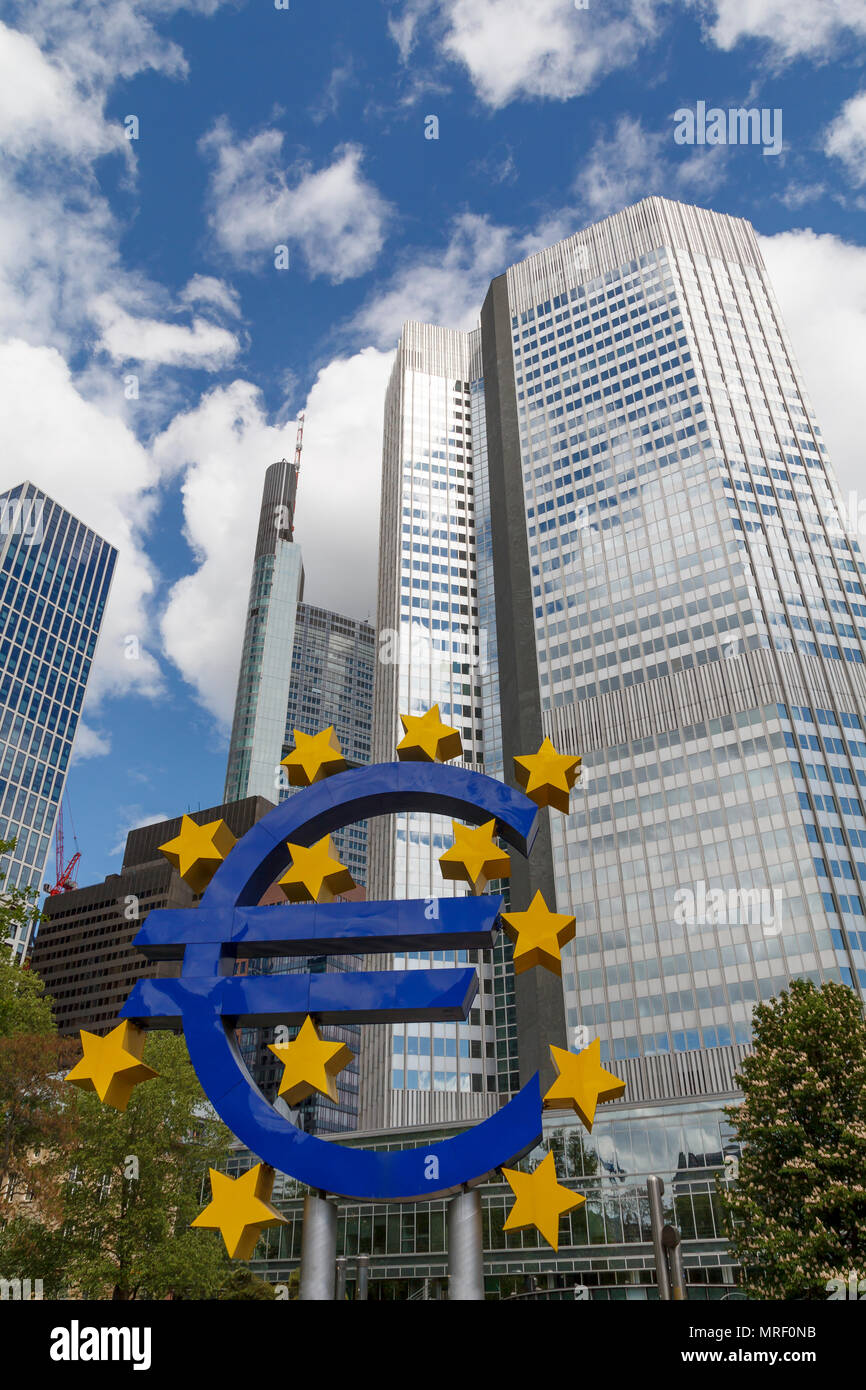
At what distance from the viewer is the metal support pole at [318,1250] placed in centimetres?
1633

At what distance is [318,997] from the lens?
18.1 m

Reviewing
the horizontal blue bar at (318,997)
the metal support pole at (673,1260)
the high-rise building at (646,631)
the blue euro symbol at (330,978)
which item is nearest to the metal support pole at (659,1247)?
the metal support pole at (673,1260)

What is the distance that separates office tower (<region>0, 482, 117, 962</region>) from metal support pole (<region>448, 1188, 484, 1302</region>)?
133 meters

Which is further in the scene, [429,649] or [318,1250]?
[429,649]

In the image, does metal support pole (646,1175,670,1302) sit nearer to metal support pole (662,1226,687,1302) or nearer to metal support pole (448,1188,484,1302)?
metal support pole (662,1226,687,1302)

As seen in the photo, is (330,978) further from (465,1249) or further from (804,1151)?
(804,1151)

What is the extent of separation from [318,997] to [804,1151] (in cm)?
1855

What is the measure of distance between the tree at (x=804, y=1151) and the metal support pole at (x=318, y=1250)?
16342mm

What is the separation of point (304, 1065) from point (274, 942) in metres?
2.58

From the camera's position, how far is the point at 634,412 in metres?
105

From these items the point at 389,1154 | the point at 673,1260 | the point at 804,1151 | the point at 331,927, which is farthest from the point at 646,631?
the point at 389,1154

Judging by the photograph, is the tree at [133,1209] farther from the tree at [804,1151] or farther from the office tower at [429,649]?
the office tower at [429,649]

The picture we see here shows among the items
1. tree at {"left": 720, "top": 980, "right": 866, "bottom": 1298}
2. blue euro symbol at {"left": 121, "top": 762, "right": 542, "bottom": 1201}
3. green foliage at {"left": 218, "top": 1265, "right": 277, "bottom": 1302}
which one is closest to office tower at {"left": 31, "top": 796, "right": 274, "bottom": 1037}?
green foliage at {"left": 218, "top": 1265, "right": 277, "bottom": 1302}
